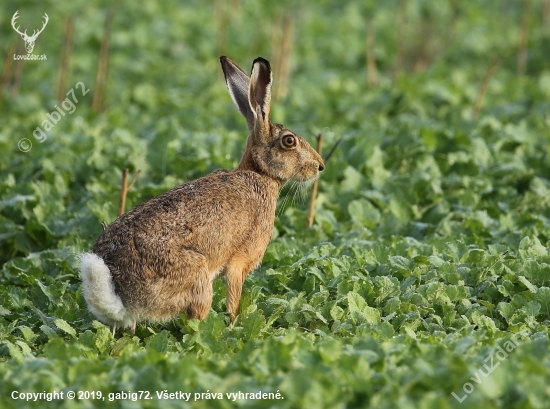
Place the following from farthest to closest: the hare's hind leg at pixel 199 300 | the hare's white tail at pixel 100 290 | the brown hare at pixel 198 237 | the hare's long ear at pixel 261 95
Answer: the hare's long ear at pixel 261 95
the hare's hind leg at pixel 199 300
the brown hare at pixel 198 237
the hare's white tail at pixel 100 290

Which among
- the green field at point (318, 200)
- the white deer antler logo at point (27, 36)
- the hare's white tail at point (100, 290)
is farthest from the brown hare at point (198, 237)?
the white deer antler logo at point (27, 36)

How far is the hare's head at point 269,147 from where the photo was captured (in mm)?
6992

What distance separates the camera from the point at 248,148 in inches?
281

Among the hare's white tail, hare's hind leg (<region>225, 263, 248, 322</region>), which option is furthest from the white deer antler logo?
the hare's white tail

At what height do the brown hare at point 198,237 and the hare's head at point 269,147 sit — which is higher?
the hare's head at point 269,147

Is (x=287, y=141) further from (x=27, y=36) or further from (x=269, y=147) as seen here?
(x=27, y=36)

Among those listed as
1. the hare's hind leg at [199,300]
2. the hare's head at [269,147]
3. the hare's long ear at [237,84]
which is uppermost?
the hare's long ear at [237,84]

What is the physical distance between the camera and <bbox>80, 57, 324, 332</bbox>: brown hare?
595 centimetres

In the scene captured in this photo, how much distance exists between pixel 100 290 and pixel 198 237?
747 mm

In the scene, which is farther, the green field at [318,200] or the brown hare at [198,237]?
the brown hare at [198,237]

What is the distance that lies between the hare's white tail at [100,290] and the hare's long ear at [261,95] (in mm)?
1677

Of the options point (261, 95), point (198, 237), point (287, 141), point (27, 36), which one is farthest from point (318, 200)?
point (27, 36)

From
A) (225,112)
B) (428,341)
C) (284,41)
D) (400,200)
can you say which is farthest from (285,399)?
(284,41)

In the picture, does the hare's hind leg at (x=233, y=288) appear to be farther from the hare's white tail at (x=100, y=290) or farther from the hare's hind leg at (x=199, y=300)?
the hare's white tail at (x=100, y=290)
